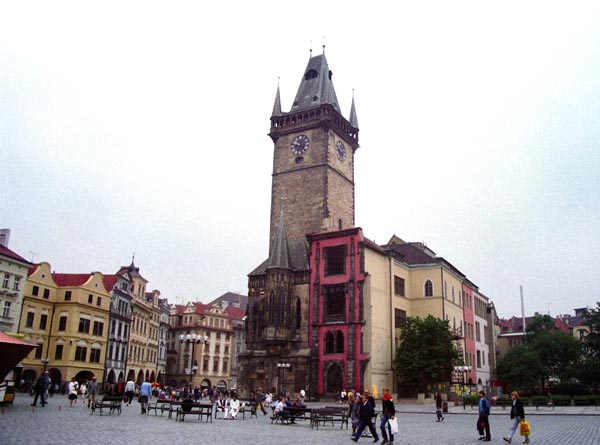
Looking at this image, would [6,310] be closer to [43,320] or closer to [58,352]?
[43,320]

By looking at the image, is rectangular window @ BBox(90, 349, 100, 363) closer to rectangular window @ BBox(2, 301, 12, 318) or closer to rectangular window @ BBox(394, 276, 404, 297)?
rectangular window @ BBox(2, 301, 12, 318)

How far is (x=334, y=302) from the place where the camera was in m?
56.0

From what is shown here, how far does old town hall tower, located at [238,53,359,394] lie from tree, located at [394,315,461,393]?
905cm

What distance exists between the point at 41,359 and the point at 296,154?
116 feet

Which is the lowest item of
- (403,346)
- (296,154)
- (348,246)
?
(403,346)

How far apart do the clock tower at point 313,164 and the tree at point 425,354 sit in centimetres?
1559

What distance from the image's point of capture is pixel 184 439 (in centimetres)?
1717

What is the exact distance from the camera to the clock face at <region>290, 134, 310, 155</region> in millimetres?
66812

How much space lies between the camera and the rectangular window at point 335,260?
56.2 meters

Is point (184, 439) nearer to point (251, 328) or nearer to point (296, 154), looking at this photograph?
point (251, 328)

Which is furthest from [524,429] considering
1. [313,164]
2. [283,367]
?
[313,164]

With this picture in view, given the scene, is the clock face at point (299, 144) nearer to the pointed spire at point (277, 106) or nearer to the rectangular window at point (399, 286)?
the pointed spire at point (277, 106)

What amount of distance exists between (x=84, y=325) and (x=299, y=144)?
105 ft

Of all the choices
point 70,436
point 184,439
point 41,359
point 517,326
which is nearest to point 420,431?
point 184,439
